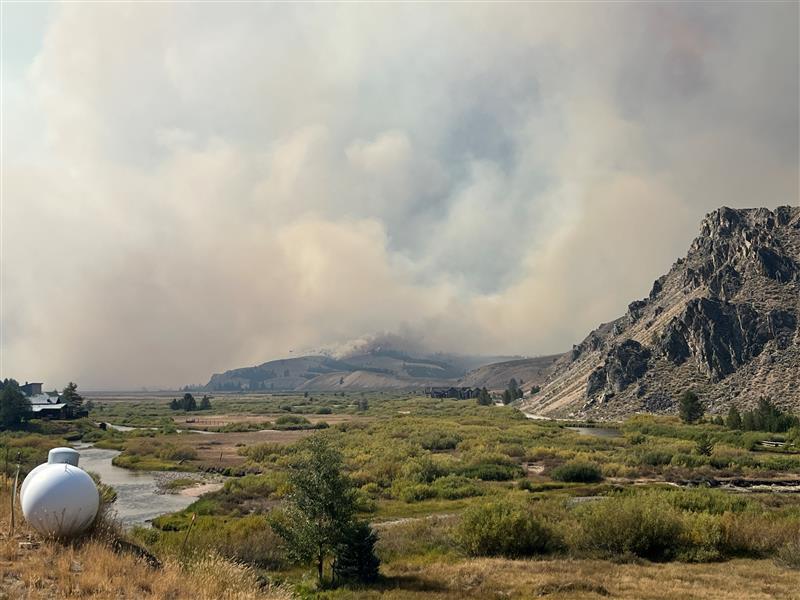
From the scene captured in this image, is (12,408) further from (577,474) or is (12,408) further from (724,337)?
(724,337)

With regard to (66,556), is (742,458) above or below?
below

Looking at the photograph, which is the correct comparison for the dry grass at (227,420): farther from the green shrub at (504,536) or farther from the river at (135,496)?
the green shrub at (504,536)

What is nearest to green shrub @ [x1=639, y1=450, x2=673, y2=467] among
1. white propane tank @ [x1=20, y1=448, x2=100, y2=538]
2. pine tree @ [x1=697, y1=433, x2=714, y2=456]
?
pine tree @ [x1=697, y1=433, x2=714, y2=456]

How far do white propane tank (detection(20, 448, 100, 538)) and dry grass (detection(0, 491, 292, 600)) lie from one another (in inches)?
20.1

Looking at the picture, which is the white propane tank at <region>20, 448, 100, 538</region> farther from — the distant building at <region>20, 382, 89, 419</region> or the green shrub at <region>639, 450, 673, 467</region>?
the distant building at <region>20, 382, 89, 419</region>

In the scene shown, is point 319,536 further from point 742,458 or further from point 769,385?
point 769,385

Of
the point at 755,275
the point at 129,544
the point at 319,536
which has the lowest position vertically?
the point at 319,536

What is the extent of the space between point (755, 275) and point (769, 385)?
53.4 metres

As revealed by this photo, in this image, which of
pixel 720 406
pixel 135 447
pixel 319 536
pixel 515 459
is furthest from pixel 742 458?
pixel 135 447

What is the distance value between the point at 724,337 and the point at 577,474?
379 feet

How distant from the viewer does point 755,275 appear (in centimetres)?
16775

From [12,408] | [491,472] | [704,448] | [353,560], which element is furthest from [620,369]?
[12,408]

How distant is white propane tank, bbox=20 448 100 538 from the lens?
1625 cm

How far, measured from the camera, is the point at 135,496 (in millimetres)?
56625
